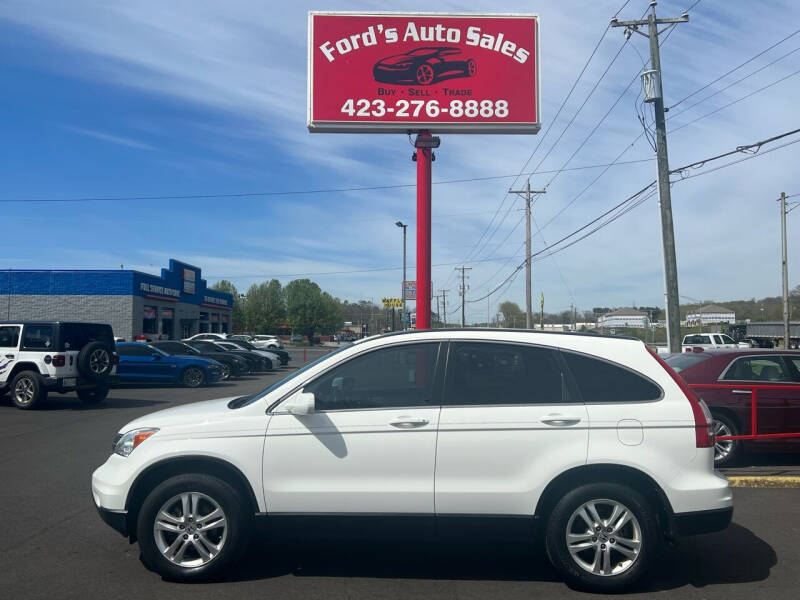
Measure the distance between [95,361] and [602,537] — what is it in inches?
520

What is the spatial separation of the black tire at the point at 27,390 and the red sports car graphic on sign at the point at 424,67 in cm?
995

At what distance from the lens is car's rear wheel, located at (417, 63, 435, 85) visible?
1520 centimetres

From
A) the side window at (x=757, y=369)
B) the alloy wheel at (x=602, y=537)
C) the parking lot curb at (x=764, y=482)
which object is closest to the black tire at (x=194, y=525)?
the alloy wheel at (x=602, y=537)

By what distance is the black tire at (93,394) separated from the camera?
1574 centimetres

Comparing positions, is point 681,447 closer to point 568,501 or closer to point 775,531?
point 568,501

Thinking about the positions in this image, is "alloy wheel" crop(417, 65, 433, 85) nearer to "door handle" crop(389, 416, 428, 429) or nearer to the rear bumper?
"door handle" crop(389, 416, 428, 429)

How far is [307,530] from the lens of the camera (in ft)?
15.8

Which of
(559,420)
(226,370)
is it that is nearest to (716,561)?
(559,420)

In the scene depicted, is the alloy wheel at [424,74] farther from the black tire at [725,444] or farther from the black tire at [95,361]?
the black tire at [725,444]

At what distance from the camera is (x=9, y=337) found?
1496cm

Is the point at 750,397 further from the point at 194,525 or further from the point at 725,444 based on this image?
the point at 194,525

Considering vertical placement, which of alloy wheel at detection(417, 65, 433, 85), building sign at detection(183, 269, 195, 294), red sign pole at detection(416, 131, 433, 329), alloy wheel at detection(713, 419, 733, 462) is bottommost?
alloy wheel at detection(713, 419, 733, 462)

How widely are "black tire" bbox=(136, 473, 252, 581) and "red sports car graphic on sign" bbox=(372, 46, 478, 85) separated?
12.2 metres

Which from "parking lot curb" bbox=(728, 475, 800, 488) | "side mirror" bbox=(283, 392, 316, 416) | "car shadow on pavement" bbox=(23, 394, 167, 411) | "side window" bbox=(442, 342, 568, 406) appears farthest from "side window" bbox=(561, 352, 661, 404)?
"car shadow on pavement" bbox=(23, 394, 167, 411)
